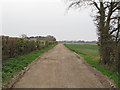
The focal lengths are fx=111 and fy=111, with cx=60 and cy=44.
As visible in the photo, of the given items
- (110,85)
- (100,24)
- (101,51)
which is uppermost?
(100,24)

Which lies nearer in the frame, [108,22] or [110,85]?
[110,85]

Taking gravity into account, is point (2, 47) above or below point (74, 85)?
above

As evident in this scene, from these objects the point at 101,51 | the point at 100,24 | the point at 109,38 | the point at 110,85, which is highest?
the point at 100,24

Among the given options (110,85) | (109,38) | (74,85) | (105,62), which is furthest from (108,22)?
(74,85)

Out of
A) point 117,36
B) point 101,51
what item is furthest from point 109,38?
point 101,51

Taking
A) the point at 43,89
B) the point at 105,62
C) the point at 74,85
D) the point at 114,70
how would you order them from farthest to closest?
the point at 105,62 < the point at 114,70 < the point at 74,85 < the point at 43,89

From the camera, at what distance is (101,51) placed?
8328mm

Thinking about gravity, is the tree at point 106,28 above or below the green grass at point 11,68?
above

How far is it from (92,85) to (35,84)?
2309 mm

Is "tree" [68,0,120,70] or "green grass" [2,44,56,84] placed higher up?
"tree" [68,0,120,70]

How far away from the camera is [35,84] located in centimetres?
447

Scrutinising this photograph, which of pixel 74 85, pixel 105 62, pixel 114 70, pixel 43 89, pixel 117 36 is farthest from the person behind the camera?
pixel 105 62

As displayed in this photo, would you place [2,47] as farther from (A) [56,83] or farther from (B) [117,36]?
(B) [117,36]

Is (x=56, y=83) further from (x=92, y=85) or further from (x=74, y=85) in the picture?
(x=92, y=85)
